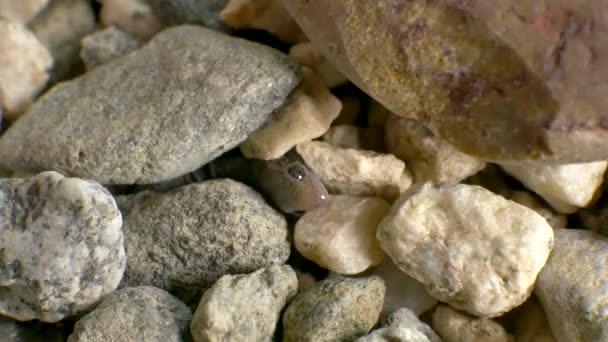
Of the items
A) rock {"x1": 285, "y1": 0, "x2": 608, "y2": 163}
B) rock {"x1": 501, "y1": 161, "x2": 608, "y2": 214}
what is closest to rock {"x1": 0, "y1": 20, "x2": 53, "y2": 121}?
rock {"x1": 285, "y1": 0, "x2": 608, "y2": 163}

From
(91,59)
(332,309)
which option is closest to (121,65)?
(91,59)

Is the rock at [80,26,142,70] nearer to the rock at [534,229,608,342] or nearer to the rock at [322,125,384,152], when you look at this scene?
the rock at [322,125,384,152]

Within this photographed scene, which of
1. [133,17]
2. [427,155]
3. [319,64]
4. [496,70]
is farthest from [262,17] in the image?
[496,70]

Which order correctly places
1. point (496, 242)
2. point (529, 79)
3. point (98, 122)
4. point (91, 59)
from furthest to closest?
point (91, 59), point (98, 122), point (496, 242), point (529, 79)

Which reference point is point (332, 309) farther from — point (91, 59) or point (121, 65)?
point (91, 59)

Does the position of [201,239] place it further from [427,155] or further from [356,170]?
[427,155]

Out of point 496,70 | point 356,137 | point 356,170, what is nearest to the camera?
point 496,70

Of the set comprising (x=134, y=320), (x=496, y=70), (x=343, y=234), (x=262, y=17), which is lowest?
(x=134, y=320)
